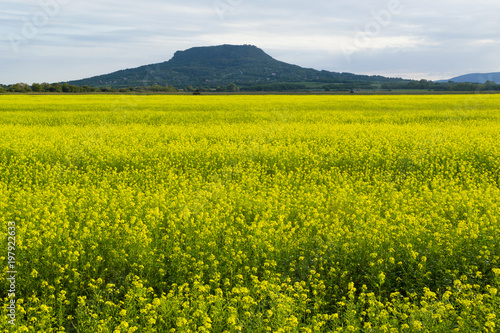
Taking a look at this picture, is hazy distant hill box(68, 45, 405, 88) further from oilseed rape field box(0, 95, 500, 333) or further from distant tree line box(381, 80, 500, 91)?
oilseed rape field box(0, 95, 500, 333)

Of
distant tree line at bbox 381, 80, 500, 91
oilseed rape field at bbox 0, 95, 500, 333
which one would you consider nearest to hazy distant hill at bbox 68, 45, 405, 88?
distant tree line at bbox 381, 80, 500, 91

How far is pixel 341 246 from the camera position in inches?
260

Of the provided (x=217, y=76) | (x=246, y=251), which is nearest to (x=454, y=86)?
(x=246, y=251)

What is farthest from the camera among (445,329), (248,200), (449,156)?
(449,156)

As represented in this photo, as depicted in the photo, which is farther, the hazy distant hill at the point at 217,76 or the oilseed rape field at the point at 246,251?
the hazy distant hill at the point at 217,76

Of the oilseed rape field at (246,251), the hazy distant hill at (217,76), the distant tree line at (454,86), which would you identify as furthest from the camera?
the hazy distant hill at (217,76)

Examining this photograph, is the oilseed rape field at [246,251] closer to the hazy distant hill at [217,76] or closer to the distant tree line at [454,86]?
the distant tree line at [454,86]

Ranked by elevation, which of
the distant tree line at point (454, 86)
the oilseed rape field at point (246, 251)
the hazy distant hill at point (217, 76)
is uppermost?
the hazy distant hill at point (217, 76)

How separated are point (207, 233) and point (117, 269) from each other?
1.52m

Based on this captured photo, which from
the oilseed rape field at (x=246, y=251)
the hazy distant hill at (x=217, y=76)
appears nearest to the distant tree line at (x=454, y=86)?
the hazy distant hill at (x=217, y=76)

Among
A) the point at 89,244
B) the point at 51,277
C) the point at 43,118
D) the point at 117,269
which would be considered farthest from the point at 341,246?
the point at 43,118

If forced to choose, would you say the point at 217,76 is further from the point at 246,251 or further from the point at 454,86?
the point at 246,251

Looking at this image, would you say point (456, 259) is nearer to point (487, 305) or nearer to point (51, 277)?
point (487, 305)

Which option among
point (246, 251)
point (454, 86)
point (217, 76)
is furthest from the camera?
point (217, 76)
